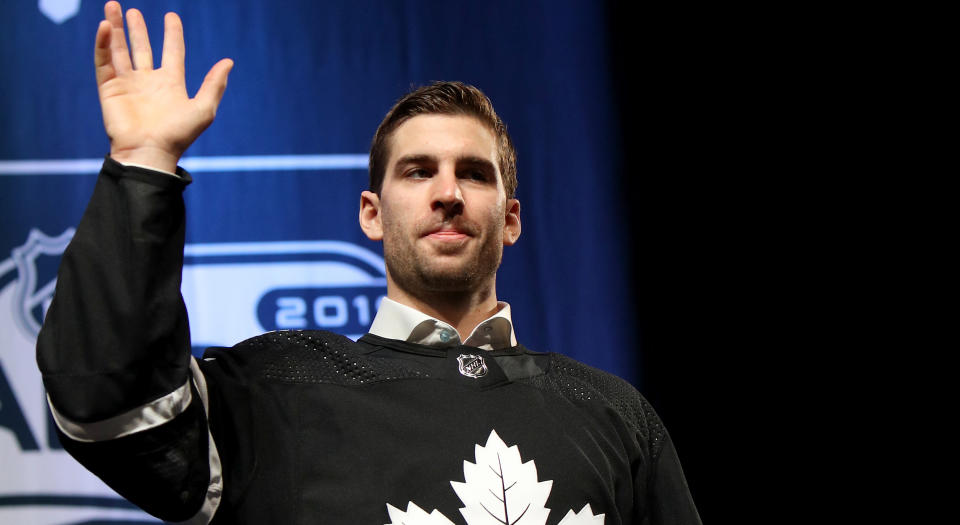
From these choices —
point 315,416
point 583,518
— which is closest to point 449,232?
point 315,416

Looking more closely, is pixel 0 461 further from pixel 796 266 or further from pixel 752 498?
pixel 796 266

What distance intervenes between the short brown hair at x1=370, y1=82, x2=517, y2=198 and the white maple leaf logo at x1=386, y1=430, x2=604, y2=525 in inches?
20.7

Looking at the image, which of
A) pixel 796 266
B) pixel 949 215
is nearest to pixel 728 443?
pixel 796 266

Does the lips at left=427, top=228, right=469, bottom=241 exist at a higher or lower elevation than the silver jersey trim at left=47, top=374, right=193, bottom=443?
higher

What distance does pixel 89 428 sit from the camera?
0.87 metres

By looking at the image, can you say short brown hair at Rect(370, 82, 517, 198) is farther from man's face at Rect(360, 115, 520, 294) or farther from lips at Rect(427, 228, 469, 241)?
lips at Rect(427, 228, 469, 241)

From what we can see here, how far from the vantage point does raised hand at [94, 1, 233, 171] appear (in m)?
0.91

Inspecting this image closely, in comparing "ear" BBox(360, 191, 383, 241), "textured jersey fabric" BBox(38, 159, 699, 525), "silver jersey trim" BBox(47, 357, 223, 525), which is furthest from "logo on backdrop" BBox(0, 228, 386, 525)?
"silver jersey trim" BBox(47, 357, 223, 525)

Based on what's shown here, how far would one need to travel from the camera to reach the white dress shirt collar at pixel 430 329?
1.27 metres

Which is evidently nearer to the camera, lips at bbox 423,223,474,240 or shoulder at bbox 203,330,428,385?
shoulder at bbox 203,330,428,385

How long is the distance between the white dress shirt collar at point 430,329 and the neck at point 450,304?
0.03 meters

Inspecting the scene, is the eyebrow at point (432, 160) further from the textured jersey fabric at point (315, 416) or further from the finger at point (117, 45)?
the finger at point (117, 45)

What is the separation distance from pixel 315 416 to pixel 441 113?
1.92 feet

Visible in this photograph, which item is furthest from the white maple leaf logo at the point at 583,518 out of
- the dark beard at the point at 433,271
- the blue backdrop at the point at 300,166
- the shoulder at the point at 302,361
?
the blue backdrop at the point at 300,166
